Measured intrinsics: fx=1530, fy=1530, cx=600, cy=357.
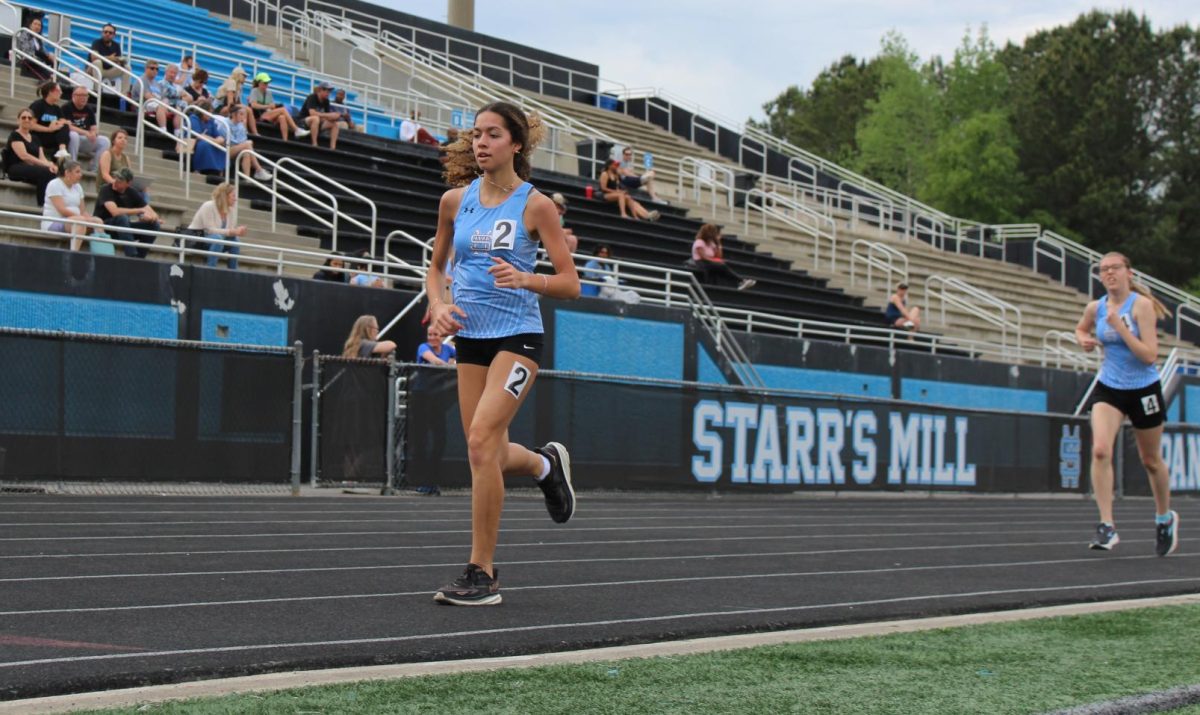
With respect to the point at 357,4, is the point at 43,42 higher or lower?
lower

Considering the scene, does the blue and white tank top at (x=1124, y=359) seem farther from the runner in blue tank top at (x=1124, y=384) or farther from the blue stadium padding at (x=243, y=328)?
the blue stadium padding at (x=243, y=328)

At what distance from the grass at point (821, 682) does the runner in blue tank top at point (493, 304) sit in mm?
1564

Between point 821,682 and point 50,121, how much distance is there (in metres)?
14.1

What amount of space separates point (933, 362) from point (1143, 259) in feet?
166

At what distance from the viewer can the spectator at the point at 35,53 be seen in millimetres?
19406

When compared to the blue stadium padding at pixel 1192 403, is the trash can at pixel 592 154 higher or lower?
higher

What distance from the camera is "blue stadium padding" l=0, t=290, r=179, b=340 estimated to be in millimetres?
14258

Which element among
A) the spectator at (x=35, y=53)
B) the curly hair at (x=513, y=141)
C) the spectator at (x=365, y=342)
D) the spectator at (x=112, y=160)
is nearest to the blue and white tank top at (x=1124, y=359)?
the curly hair at (x=513, y=141)

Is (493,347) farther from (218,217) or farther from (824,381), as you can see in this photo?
(824,381)

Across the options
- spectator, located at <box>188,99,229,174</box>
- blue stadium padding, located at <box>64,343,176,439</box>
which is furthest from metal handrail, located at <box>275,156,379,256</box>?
blue stadium padding, located at <box>64,343,176,439</box>

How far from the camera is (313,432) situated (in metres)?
14.5

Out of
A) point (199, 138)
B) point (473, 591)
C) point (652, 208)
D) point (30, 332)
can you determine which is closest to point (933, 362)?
point (652, 208)

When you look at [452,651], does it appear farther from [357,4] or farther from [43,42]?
[357,4]

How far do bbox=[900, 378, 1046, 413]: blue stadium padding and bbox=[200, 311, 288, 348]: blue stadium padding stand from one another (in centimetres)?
1081
